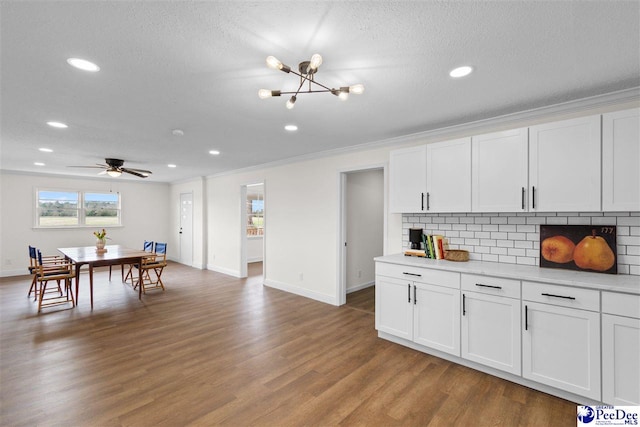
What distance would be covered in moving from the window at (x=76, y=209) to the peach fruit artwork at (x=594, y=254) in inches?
393

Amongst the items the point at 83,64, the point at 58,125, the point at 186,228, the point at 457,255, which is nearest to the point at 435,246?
the point at 457,255

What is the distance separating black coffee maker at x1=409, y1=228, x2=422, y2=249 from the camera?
3.61 m

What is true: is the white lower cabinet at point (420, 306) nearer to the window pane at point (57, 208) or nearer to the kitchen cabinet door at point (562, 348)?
the kitchen cabinet door at point (562, 348)

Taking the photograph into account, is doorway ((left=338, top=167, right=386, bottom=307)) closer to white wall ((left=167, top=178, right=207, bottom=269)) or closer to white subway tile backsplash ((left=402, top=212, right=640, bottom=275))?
white subway tile backsplash ((left=402, top=212, right=640, bottom=275))

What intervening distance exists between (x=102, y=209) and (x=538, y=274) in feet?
32.1

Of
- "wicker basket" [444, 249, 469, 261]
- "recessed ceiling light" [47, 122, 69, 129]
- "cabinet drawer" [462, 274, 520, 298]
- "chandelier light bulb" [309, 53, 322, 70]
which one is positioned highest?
"recessed ceiling light" [47, 122, 69, 129]

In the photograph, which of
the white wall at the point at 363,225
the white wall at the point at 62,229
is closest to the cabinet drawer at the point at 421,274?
the white wall at the point at 363,225

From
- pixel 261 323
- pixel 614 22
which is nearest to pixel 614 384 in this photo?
pixel 614 22

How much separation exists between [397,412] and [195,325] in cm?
280

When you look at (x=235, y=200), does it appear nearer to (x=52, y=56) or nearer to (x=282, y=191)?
(x=282, y=191)

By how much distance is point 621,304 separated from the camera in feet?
6.63

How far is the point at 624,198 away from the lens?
2.24 meters

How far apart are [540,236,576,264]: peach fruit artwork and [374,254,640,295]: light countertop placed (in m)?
0.13

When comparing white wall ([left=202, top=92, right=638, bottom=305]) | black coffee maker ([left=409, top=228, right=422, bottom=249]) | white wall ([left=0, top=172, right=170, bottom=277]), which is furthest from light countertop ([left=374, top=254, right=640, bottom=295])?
white wall ([left=0, top=172, right=170, bottom=277])
